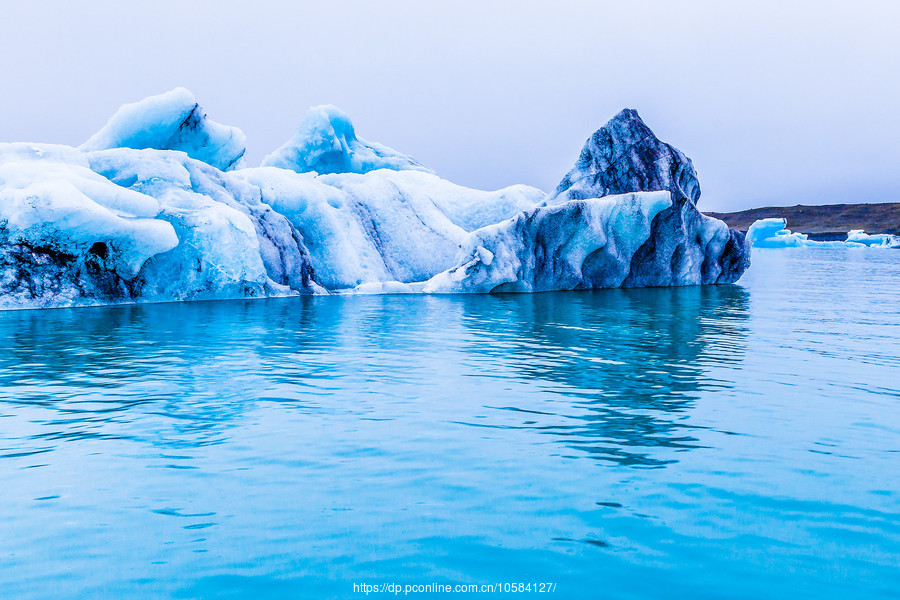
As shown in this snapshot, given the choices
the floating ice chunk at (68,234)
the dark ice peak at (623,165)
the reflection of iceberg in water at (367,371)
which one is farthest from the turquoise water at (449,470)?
the dark ice peak at (623,165)

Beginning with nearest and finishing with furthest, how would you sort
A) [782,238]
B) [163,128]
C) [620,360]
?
[620,360]
[163,128]
[782,238]

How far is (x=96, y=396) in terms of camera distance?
308 inches

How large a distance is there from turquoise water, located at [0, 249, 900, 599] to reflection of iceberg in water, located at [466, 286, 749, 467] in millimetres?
55

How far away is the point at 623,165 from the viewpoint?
2759 centimetres

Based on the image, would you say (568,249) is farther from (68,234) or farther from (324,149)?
(68,234)

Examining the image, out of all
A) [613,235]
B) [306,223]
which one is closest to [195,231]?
[306,223]

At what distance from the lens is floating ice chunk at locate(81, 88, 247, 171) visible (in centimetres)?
2202

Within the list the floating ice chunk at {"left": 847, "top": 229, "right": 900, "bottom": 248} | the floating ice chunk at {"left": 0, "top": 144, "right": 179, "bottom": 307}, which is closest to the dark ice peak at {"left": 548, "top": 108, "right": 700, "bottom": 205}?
the floating ice chunk at {"left": 0, "top": 144, "right": 179, "bottom": 307}

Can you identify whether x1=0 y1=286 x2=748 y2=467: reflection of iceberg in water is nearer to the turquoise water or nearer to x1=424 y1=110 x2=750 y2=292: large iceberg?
the turquoise water

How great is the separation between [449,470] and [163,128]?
66.1ft

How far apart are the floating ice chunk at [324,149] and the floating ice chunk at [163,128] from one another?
751 cm

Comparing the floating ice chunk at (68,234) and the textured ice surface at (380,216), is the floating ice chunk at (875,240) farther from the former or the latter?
the floating ice chunk at (68,234)

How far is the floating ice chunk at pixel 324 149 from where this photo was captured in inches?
1277

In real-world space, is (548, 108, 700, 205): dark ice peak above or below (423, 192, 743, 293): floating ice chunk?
above
